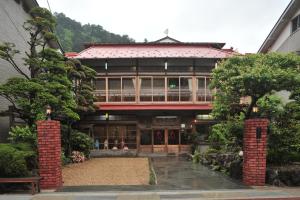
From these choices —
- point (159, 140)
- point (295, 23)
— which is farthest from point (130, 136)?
point (295, 23)

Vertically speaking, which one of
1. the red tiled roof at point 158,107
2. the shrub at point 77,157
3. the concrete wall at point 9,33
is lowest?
the shrub at point 77,157

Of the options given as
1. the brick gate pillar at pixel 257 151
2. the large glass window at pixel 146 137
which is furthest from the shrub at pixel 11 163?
the large glass window at pixel 146 137


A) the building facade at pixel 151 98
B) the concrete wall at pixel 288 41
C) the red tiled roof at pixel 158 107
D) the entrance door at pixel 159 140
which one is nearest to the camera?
the concrete wall at pixel 288 41

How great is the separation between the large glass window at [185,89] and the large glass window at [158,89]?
1.54 metres

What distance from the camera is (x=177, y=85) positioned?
26953 millimetres

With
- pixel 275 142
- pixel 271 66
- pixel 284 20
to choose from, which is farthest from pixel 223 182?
pixel 284 20

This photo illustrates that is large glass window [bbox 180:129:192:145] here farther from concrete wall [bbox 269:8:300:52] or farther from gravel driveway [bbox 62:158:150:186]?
gravel driveway [bbox 62:158:150:186]

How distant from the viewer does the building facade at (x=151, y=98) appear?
86.3ft

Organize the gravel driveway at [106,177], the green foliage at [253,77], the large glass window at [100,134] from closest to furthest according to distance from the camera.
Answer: the green foliage at [253,77], the gravel driveway at [106,177], the large glass window at [100,134]

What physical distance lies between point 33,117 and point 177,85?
14.4m

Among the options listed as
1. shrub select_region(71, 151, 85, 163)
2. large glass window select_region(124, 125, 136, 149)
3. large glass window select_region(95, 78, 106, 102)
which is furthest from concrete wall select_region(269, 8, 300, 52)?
shrub select_region(71, 151, 85, 163)

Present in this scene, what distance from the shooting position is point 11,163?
10555 mm

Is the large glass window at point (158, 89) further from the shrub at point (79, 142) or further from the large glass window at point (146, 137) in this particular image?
the shrub at point (79, 142)

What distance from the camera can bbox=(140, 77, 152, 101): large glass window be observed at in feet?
87.6
